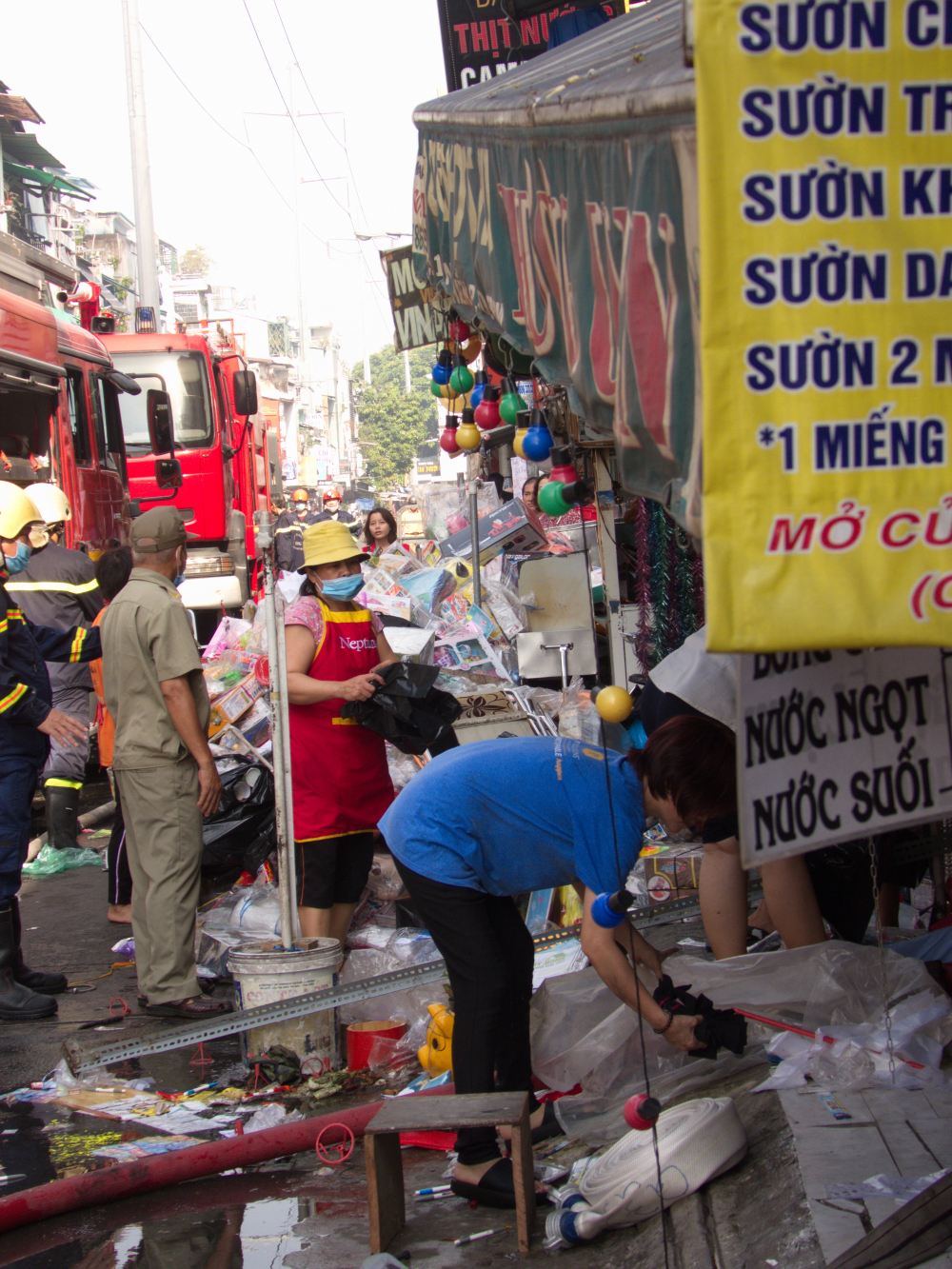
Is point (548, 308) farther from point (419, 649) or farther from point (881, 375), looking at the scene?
point (419, 649)

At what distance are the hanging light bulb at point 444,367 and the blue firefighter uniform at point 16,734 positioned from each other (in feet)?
8.53

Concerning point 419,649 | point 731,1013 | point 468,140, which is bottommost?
point 731,1013

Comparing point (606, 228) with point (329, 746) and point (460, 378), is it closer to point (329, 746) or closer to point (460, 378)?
point (329, 746)

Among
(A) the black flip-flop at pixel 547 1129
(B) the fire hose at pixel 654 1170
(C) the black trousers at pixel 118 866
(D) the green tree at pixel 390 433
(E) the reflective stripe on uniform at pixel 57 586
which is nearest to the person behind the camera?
(B) the fire hose at pixel 654 1170

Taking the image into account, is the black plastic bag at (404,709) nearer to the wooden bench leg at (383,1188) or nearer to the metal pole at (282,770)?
the metal pole at (282,770)

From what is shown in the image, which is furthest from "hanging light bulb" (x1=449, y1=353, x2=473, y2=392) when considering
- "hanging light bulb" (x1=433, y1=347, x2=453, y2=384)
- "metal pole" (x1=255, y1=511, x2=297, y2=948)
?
"metal pole" (x1=255, y1=511, x2=297, y2=948)

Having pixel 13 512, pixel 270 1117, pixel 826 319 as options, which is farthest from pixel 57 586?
pixel 826 319

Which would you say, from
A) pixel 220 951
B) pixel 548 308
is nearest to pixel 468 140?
pixel 548 308

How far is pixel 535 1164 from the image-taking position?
3.49 metres

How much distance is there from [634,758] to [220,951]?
129 inches

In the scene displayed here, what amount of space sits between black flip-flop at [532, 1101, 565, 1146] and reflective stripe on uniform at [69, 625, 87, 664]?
460 cm

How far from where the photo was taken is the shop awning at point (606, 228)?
1826 millimetres

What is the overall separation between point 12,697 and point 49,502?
3.00 metres

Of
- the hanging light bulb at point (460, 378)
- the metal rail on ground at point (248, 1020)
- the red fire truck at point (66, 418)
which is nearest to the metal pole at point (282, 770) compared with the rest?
the metal rail on ground at point (248, 1020)
